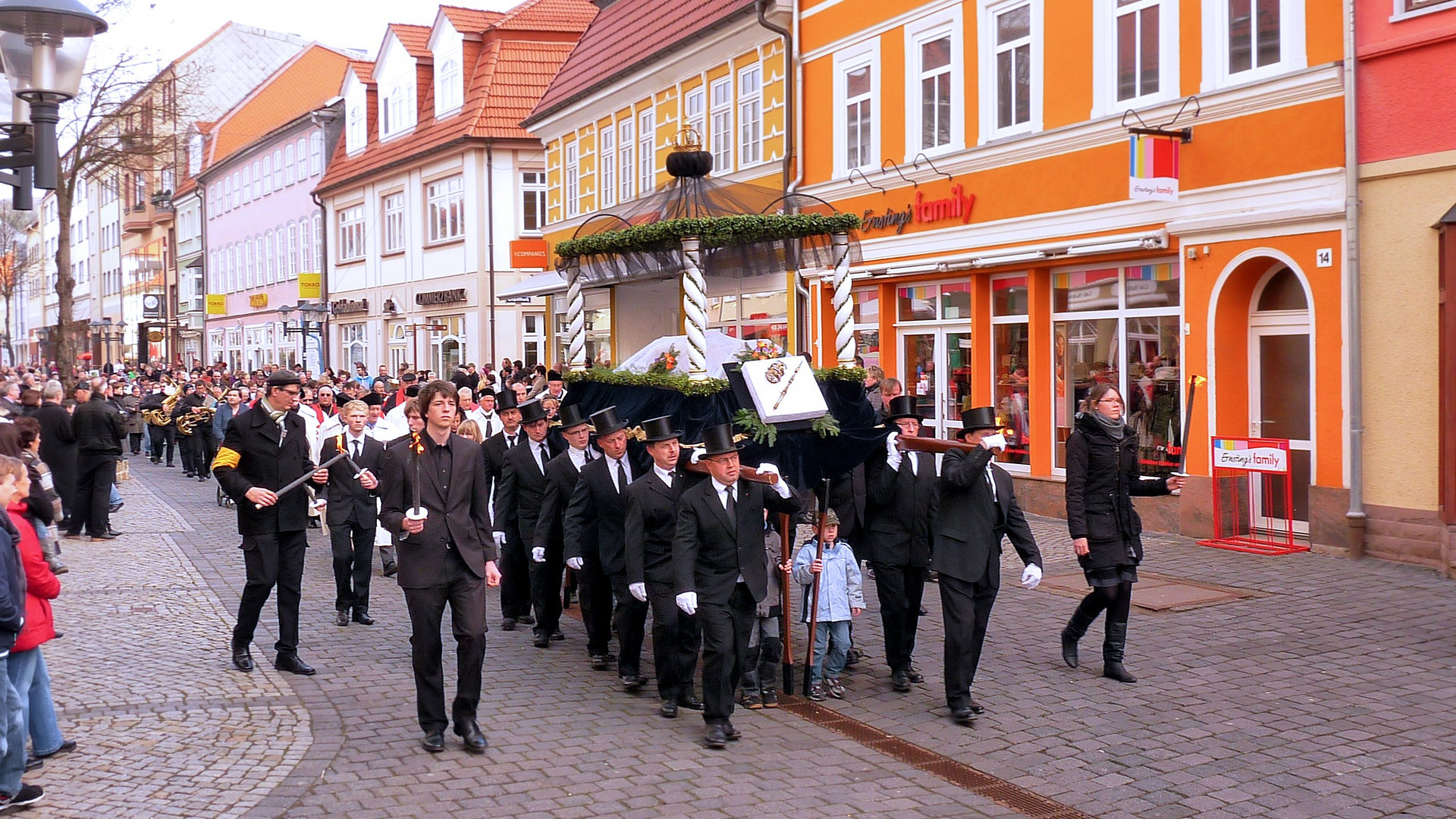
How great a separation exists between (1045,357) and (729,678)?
32.9ft

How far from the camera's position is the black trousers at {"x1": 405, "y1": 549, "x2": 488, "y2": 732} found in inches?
272

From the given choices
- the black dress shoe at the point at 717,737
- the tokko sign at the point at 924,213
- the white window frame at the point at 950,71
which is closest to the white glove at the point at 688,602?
the black dress shoe at the point at 717,737

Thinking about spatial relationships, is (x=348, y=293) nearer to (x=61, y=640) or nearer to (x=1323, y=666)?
(x=61, y=640)

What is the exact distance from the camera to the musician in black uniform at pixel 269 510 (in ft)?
28.0

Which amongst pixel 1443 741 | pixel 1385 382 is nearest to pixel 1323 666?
pixel 1443 741

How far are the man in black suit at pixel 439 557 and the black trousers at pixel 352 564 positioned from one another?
3.59 meters

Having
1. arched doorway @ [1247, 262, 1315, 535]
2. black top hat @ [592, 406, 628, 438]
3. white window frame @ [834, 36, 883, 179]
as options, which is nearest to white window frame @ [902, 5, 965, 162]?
white window frame @ [834, 36, 883, 179]

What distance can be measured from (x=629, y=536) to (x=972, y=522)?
196cm

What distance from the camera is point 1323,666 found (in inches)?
328

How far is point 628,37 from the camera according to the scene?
85.0 ft

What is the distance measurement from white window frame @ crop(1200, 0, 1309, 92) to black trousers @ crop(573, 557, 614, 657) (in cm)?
832

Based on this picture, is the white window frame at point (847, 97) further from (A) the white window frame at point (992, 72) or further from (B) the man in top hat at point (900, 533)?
(B) the man in top hat at point (900, 533)

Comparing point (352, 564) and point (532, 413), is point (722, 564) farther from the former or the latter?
point (352, 564)

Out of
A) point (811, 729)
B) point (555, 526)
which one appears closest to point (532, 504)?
point (555, 526)
